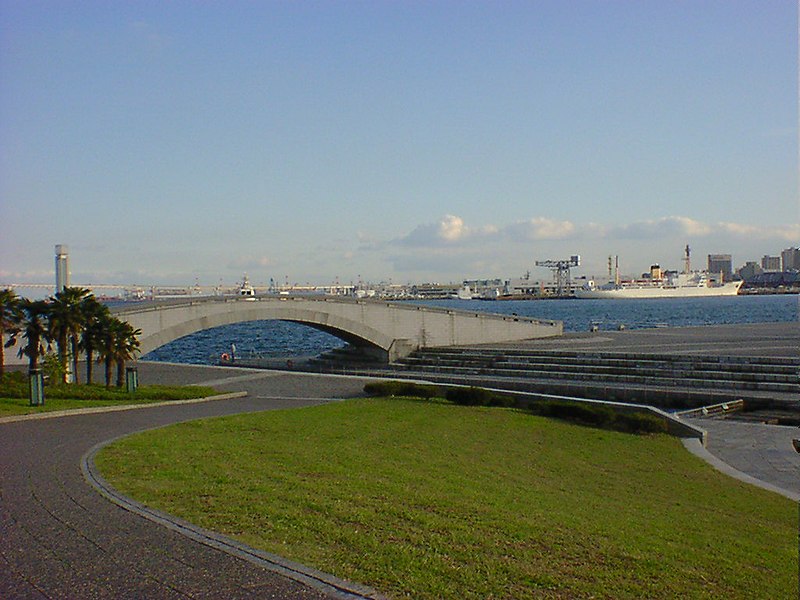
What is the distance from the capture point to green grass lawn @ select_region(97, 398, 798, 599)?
626 centimetres

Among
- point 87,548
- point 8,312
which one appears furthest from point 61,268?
point 87,548

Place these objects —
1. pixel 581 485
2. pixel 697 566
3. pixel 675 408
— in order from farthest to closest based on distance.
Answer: pixel 675 408 → pixel 581 485 → pixel 697 566

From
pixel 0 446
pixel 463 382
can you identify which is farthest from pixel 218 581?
pixel 463 382

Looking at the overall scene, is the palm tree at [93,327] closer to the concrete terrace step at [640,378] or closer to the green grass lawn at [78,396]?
the green grass lawn at [78,396]

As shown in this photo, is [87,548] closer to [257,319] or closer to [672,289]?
[257,319]

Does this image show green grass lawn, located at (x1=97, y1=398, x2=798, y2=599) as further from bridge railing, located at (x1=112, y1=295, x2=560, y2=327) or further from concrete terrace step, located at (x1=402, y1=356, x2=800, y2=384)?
bridge railing, located at (x1=112, y1=295, x2=560, y2=327)

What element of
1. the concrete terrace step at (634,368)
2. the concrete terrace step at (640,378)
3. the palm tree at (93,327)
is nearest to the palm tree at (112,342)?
the palm tree at (93,327)

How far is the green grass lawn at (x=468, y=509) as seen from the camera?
6.26 meters

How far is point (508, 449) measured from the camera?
14.9m

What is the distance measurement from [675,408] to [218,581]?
72.8 feet

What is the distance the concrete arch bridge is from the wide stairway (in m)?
4.72

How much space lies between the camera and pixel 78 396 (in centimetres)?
2016

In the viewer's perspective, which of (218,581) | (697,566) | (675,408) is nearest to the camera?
(218,581)

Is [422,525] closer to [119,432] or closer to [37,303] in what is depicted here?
[119,432]
